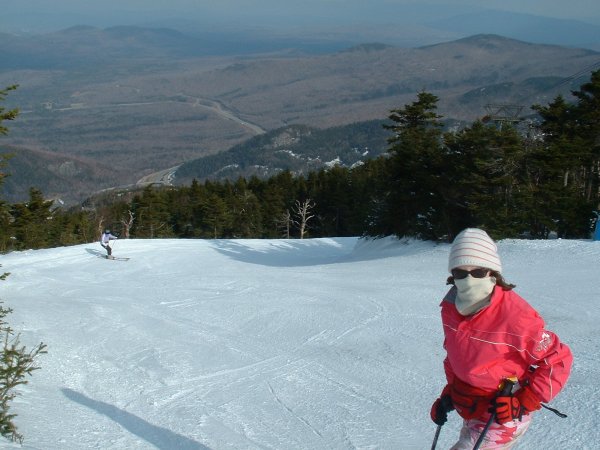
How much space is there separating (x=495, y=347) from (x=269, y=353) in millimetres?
5989

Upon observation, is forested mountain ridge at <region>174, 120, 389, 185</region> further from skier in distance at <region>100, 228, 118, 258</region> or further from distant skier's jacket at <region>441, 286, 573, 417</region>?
distant skier's jacket at <region>441, 286, 573, 417</region>

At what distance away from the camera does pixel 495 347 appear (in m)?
3.52

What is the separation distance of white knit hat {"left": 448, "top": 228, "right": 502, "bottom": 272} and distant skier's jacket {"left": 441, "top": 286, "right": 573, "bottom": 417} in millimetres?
171

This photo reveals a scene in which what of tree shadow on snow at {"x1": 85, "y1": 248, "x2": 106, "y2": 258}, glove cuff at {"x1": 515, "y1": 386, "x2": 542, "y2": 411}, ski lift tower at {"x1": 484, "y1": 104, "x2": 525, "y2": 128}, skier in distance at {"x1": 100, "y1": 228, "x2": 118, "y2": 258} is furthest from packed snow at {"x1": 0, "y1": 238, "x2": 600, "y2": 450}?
ski lift tower at {"x1": 484, "y1": 104, "x2": 525, "y2": 128}

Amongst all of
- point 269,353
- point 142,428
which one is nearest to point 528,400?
point 142,428

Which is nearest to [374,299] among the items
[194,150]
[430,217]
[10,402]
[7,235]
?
[10,402]

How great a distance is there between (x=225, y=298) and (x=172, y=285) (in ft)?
9.47

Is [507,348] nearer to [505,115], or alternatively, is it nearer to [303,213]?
[505,115]

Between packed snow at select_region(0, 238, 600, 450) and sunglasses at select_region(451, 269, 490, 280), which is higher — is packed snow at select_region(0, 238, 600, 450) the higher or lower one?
the lower one

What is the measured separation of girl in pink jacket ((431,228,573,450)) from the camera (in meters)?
3.45

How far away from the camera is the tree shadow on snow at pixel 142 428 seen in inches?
232

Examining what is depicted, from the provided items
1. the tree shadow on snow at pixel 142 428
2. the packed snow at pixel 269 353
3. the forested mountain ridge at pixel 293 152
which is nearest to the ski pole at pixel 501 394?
the packed snow at pixel 269 353

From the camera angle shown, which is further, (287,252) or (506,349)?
(287,252)

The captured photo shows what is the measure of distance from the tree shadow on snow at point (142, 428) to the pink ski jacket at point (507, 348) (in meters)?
3.17
